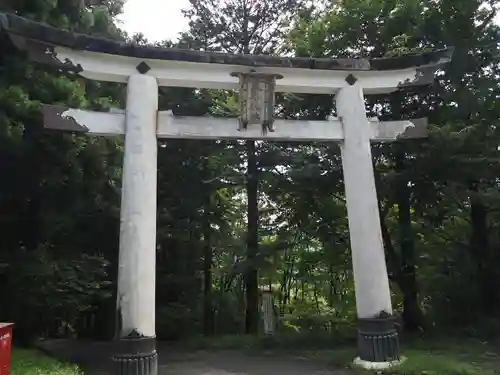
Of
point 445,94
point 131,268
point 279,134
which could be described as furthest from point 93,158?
point 445,94

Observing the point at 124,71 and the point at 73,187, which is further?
the point at 73,187

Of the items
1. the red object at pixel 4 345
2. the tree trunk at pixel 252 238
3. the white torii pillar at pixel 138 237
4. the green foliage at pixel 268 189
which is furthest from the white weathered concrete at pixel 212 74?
the tree trunk at pixel 252 238

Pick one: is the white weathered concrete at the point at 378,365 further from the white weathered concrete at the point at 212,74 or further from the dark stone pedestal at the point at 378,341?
the white weathered concrete at the point at 212,74

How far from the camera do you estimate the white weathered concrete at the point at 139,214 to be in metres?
7.00

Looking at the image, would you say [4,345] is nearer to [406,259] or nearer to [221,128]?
[221,128]

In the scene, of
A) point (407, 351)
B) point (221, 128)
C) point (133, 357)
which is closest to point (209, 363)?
point (133, 357)

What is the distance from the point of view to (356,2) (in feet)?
39.3

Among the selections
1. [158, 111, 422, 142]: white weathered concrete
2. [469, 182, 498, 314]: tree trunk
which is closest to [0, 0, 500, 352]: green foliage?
[469, 182, 498, 314]: tree trunk

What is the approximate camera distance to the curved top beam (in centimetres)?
736

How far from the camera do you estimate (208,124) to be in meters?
8.12

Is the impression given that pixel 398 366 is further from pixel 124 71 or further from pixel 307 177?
pixel 124 71

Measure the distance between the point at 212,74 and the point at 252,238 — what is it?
18.8ft

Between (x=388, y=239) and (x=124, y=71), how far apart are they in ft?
24.9

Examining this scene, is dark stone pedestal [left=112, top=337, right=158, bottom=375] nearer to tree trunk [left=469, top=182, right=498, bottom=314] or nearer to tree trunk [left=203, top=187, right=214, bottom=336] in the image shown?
tree trunk [left=203, top=187, right=214, bottom=336]
